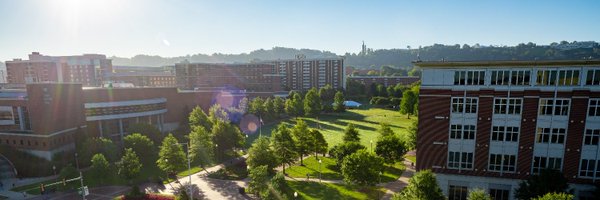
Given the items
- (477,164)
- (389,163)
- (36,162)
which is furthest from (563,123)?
(36,162)

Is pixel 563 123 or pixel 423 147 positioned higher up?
pixel 563 123

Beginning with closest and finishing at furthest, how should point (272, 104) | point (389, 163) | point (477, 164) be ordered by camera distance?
point (477, 164) → point (389, 163) → point (272, 104)

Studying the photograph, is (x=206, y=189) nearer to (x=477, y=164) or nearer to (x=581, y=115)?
(x=477, y=164)

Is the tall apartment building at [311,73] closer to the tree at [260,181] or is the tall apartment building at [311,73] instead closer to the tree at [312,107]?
the tree at [312,107]

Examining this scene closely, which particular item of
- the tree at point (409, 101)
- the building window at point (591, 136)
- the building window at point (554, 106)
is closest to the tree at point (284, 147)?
the building window at point (554, 106)

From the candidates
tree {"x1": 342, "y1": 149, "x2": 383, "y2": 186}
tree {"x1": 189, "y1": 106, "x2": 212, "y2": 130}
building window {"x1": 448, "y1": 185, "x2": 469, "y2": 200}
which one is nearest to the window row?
building window {"x1": 448, "y1": 185, "x2": 469, "y2": 200}
